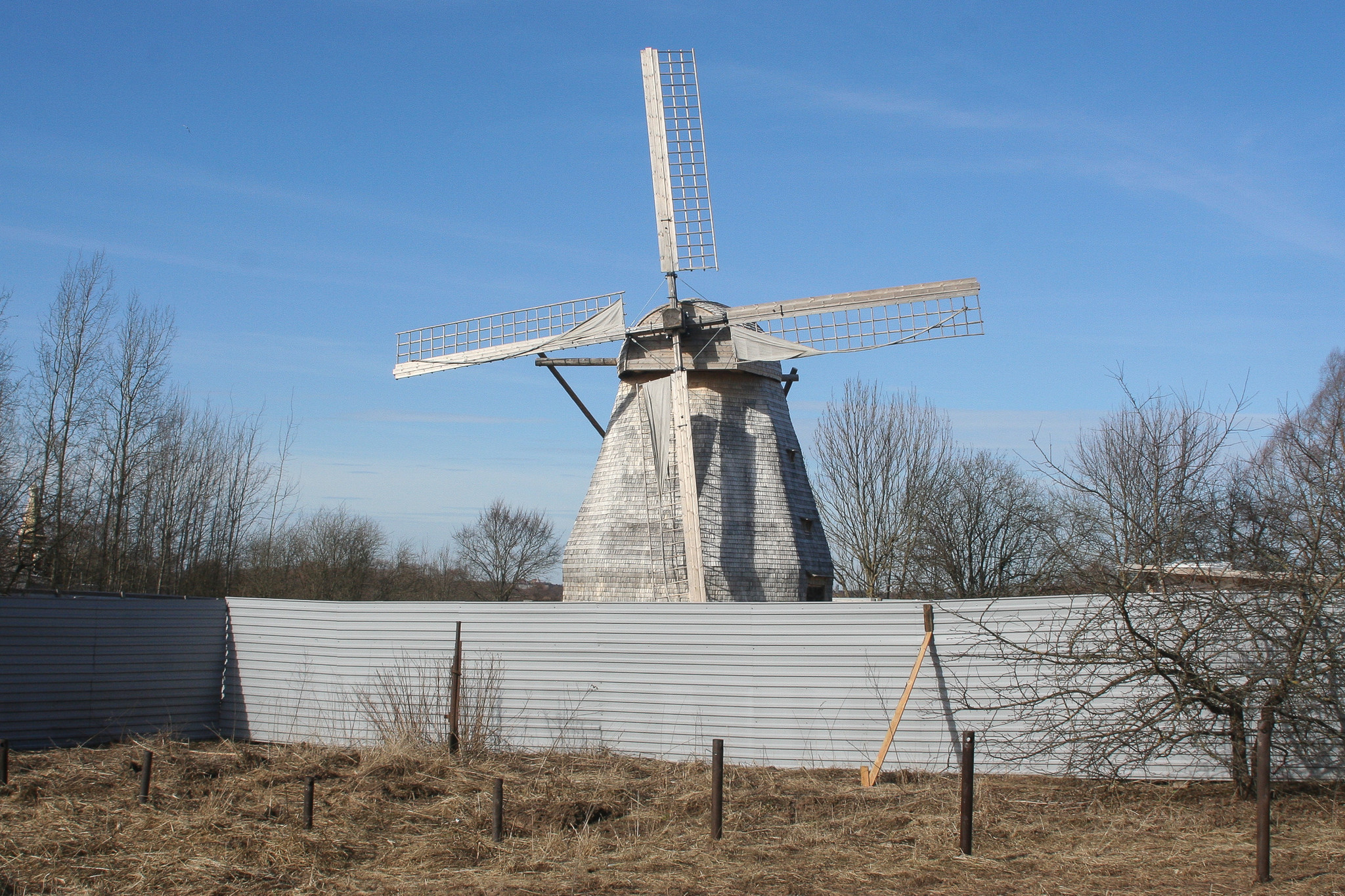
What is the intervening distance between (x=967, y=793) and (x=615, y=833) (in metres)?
2.52

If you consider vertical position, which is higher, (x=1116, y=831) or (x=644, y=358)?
(x=644, y=358)

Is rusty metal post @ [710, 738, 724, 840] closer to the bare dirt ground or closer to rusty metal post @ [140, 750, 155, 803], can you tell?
the bare dirt ground

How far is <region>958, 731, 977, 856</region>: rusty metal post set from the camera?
5.98 m

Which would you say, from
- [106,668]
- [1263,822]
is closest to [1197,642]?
[1263,822]

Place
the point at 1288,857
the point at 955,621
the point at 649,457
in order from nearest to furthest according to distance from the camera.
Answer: the point at 1288,857, the point at 955,621, the point at 649,457

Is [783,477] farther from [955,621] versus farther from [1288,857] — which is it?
[1288,857]

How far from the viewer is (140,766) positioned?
8602mm

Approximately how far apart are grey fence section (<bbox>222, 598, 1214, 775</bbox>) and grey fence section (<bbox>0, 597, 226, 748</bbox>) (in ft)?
2.41

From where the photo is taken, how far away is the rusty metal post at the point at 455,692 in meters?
9.40

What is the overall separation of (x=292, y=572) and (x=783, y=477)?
70.4ft

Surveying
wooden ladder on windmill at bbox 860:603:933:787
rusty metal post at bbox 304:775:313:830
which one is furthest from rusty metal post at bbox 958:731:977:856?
rusty metal post at bbox 304:775:313:830

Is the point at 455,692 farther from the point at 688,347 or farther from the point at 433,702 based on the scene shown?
the point at 688,347

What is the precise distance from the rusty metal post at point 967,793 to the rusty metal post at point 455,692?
5124mm

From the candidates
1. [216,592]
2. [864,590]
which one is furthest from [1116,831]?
[216,592]
